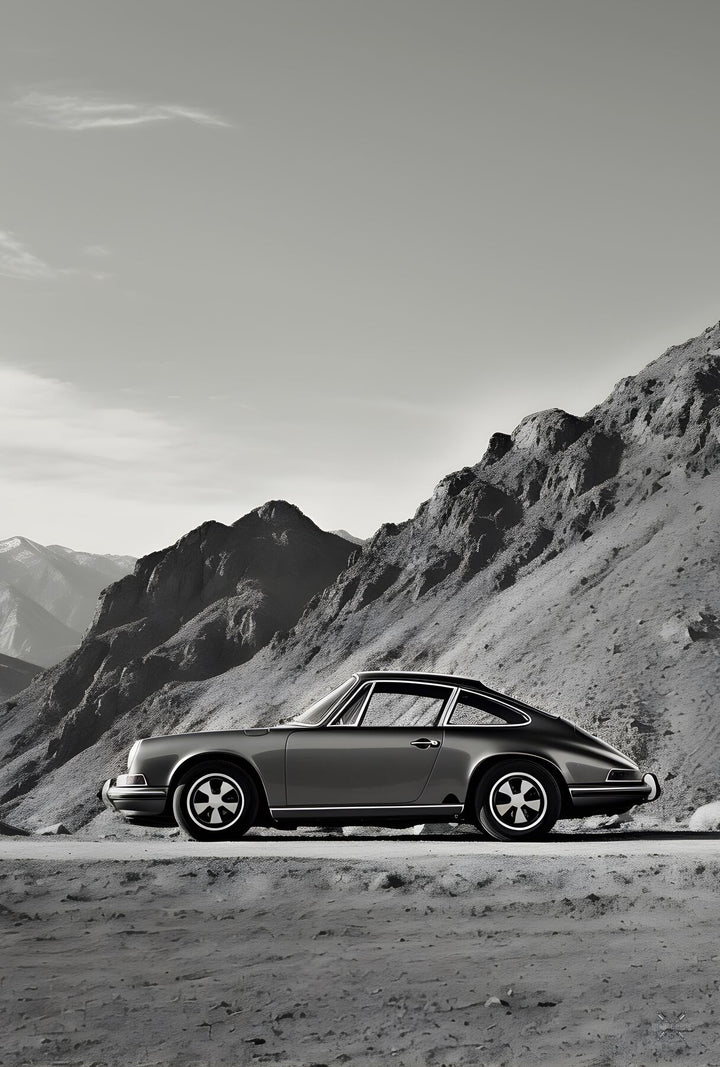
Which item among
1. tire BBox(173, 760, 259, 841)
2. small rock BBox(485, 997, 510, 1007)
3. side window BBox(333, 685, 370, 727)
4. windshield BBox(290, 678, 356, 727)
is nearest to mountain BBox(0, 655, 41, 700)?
tire BBox(173, 760, 259, 841)

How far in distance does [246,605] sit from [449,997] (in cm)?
6919

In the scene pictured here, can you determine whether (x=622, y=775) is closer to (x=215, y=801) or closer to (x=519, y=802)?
(x=519, y=802)

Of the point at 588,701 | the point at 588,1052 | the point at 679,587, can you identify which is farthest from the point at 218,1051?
the point at 679,587

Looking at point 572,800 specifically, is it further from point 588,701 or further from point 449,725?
point 588,701

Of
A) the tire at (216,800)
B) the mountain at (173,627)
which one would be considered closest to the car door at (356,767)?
the tire at (216,800)

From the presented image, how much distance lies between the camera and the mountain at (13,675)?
119438 mm

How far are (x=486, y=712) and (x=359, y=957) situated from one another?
3648 mm

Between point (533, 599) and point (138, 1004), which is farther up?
point (533, 599)

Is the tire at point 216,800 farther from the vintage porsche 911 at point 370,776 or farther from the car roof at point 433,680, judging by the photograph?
the car roof at point 433,680

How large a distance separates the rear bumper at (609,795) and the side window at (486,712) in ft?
2.71

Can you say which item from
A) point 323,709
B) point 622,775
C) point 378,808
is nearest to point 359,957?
point 378,808

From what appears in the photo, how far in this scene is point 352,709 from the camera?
32.3ft

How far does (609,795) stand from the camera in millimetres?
9773

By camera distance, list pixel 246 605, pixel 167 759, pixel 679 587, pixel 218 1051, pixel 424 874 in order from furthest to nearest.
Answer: pixel 246 605 < pixel 679 587 < pixel 167 759 < pixel 424 874 < pixel 218 1051
